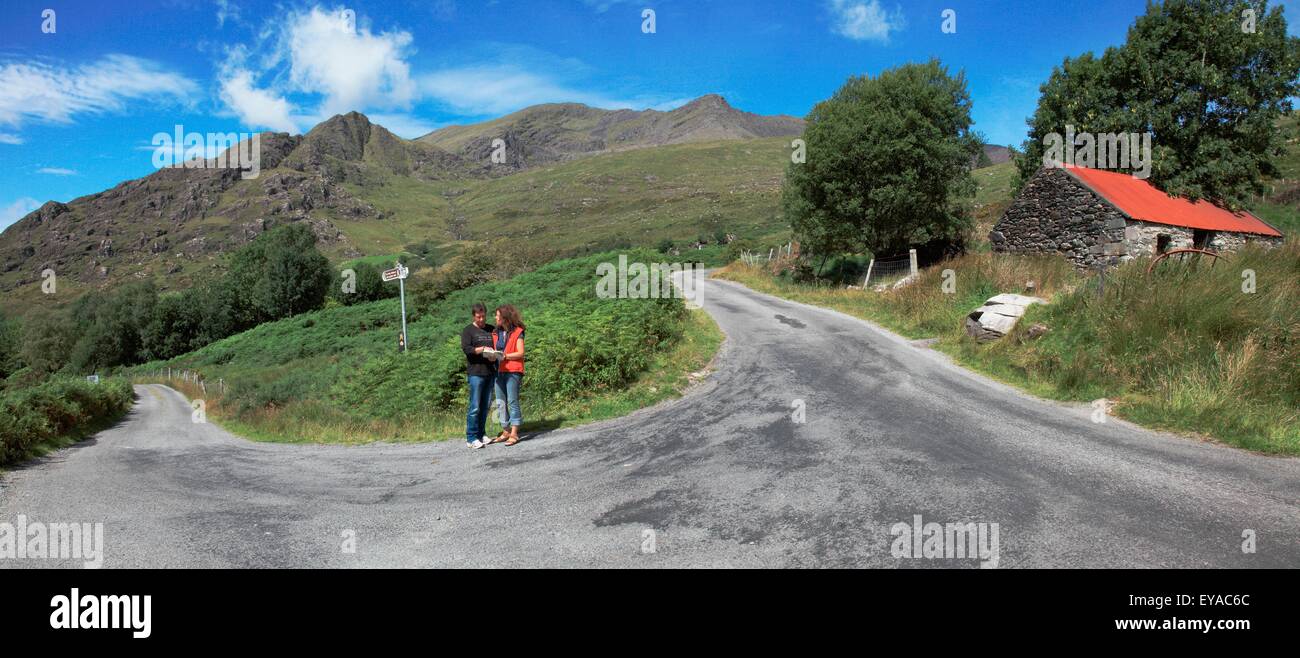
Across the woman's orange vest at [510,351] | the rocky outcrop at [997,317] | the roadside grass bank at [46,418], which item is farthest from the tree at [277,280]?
the rocky outcrop at [997,317]

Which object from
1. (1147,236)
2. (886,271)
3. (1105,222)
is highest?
(1105,222)

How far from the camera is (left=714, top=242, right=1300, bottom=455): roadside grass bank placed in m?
7.12

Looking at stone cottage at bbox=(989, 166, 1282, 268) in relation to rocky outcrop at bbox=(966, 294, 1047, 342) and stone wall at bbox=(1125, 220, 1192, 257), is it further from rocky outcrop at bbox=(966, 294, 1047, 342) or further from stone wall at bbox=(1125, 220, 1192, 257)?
rocky outcrop at bbox=(966, 294, 1047, 342)

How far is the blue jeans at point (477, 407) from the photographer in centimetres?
887

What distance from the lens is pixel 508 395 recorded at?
8.88 meters

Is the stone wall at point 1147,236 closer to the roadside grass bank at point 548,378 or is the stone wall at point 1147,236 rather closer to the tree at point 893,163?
the tree at point 893,163

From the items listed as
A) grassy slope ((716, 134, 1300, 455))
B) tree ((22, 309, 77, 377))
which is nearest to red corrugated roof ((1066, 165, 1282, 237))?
grassy slope ((716, 134, 1300, 455))

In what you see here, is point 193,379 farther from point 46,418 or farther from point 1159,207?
point 1159,207

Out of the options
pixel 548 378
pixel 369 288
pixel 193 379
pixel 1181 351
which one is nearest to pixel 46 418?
pixel 548 378

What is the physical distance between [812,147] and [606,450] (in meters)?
25.7

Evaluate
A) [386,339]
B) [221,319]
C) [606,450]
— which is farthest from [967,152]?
[221,319]

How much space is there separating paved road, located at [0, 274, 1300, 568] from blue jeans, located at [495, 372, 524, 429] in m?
0.49

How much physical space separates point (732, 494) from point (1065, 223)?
22.8m
